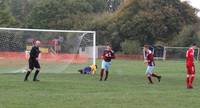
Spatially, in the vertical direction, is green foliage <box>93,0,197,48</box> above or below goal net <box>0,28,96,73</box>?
above

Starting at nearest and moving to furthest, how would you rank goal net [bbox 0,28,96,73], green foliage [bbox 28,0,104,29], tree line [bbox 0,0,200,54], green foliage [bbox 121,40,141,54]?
goal net [bbox 0,28,96,73] → green foliage [bbox 121,40,141,54] → tree line [bbox 0,0,200,54] → green foliage [bbox 28,0,104,29]

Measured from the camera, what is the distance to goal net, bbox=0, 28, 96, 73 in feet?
110

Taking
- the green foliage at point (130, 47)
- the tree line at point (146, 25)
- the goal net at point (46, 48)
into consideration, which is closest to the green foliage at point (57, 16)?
the tree line at point (146, 25)

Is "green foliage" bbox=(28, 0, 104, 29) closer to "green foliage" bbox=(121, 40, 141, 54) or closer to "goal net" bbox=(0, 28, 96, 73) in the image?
"green foliage" bbox=(121, 40, 141, 54)

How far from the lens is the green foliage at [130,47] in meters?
80.6

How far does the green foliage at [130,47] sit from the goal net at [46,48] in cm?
4430

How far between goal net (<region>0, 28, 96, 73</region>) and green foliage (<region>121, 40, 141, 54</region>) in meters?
44.3

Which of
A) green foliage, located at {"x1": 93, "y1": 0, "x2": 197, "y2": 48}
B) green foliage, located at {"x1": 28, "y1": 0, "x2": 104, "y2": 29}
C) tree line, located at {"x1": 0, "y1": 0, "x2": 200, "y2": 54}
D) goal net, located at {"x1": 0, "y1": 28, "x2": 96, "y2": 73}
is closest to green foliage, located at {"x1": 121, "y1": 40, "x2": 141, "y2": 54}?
tree line, located at {"x1": 0, "y1": 0, "x2": 200, "y2": 54}

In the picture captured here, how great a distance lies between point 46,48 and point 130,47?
46716 millimetres

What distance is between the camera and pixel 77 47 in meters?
35.6

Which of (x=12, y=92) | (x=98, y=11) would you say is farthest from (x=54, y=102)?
(x=98, y=11)

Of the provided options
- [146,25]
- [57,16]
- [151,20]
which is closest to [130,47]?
[146,25]

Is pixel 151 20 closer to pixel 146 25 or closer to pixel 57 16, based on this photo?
pixel 146 25

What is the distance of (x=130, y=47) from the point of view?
264ft
